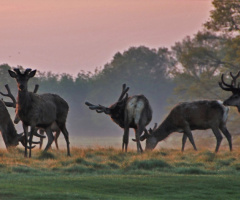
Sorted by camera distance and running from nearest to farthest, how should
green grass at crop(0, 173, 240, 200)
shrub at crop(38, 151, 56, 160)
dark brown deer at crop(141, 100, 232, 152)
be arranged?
green grass at crop(0, 173, 240, 200)
shrub at crop(38, 151, 56, 160)
dark brown deer at crop(141, 100, 232, 152)

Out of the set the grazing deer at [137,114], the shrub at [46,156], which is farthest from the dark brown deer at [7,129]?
the grazing deer at [137,114]

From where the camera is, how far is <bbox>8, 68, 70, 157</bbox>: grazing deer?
1833 cm

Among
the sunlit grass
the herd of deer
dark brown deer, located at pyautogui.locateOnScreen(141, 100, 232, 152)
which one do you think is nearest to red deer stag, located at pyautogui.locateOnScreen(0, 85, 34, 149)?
the herd of deer

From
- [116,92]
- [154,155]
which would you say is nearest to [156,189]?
[154,155]

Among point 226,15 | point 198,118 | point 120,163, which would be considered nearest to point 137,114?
point 198,118

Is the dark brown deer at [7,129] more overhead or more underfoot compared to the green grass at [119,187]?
more overhead

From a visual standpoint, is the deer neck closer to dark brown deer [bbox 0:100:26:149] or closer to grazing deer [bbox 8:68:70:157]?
grazing deer [bbox 8:68:70:157]

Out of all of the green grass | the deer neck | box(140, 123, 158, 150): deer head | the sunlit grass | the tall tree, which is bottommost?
the green grass

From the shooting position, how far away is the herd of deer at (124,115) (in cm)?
1881

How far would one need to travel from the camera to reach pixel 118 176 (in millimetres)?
14055

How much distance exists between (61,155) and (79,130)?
84.5 m

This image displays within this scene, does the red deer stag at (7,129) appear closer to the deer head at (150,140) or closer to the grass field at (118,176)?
the grass field at (118,176)

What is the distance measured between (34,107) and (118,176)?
18.1ft

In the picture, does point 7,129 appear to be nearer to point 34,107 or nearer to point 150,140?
point 34,107
